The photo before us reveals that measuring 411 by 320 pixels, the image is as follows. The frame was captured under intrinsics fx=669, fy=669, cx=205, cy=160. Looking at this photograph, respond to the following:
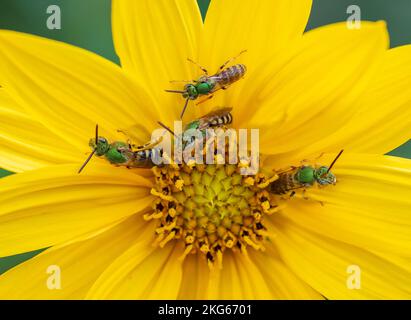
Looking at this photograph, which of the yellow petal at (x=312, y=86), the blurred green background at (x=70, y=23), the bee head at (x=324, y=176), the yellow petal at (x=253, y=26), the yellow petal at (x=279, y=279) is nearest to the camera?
the yellow petal at (x=312, y=86)

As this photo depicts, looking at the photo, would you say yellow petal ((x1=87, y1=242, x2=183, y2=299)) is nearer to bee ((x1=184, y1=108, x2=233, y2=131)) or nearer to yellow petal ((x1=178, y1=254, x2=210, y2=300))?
yellow petal ((x1=178, y1=254, x2=210, y2=300))

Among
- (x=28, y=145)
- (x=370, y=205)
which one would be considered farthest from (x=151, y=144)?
(x=370, y=205)

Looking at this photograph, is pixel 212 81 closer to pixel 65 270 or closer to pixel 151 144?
pixel 151 144

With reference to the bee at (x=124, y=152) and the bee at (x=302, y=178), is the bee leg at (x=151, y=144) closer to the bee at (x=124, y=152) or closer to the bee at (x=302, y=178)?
the bee at (x=124, y=152)

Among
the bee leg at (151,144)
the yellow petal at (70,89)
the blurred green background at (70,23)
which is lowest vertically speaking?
the bee leg at (151,144)

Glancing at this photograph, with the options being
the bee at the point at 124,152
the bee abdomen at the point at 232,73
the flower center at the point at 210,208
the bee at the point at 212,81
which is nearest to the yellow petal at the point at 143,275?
the flower center at the point at 210,208

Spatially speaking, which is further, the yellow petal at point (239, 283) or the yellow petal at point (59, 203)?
the yellow petal at point (239, 283)
